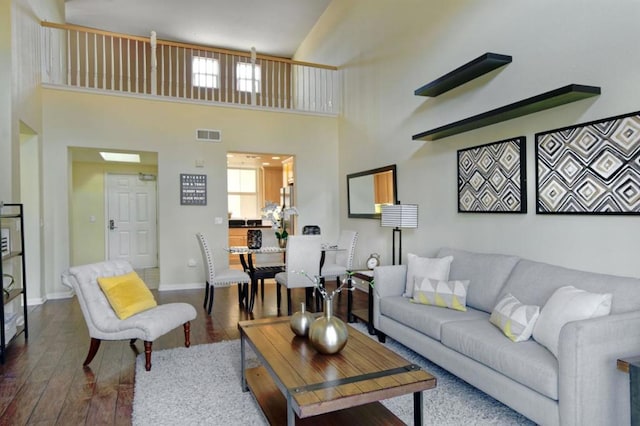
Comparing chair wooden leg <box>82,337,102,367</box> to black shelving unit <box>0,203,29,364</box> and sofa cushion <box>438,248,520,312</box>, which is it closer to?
black shelving unit <box>0,203,29,364</box>

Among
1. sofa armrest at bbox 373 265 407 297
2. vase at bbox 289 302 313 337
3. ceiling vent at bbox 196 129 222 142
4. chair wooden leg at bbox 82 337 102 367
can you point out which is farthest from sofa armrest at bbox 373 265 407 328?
ceiling vent at bbox 196 129 222 142

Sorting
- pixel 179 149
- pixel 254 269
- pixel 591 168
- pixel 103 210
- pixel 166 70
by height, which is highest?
pixel 166 70

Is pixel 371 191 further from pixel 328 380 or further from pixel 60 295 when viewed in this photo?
pixel 60 295

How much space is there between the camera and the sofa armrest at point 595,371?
5.92ft

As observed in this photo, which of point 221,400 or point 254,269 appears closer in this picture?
point 221,400

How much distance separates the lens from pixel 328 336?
2.11m

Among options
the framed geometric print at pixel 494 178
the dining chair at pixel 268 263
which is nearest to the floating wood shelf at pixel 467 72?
the framed geometric print at pixel 494 178

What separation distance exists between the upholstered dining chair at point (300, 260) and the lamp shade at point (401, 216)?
821 mm

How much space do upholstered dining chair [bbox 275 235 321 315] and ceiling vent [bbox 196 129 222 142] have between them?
2.68m

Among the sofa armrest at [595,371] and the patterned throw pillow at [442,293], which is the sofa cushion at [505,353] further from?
the patterned throw pillow at [442,293]

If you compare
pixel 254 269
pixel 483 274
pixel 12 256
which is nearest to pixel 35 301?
pixel 12 256

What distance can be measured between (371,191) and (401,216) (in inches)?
58.1

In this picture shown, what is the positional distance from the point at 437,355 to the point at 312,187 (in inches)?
175

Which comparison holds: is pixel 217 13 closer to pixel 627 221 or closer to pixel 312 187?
pixel 312 187
